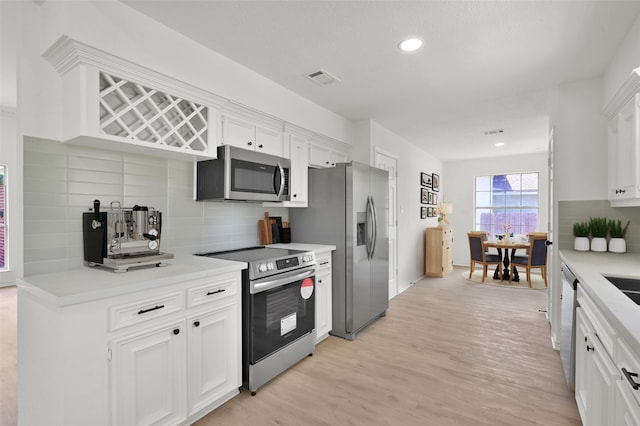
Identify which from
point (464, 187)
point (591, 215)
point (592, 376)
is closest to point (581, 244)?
point (591, 215)

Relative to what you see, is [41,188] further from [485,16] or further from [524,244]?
[524,244]

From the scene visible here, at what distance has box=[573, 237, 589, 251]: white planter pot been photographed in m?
2.92

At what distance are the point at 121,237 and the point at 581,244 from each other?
368 centimetres

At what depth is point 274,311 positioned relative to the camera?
8.28ft

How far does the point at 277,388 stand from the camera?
2424 mm

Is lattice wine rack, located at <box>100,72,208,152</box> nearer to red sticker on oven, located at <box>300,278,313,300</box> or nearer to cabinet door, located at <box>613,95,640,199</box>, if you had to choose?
red sticker on oven, located at <box>300,278,313,300</box>

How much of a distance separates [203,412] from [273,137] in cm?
231

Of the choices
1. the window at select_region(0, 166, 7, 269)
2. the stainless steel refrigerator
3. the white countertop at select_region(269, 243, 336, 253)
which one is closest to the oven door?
the white countertop at select_region(269, 243, 336, 253)

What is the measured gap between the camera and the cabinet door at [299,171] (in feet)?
11.0

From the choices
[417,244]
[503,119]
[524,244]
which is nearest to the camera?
[503,119]

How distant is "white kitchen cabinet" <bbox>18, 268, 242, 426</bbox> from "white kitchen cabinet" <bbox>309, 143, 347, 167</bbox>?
191 cm

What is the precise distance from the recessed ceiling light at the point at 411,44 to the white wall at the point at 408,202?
75.0 inches

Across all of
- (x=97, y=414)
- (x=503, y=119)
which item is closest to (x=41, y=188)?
(x=97, y=414)

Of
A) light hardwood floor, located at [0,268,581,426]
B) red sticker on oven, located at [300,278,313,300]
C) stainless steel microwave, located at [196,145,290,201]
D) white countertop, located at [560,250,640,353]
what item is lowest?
light hardwood floor, located at [0,268,581,426]
